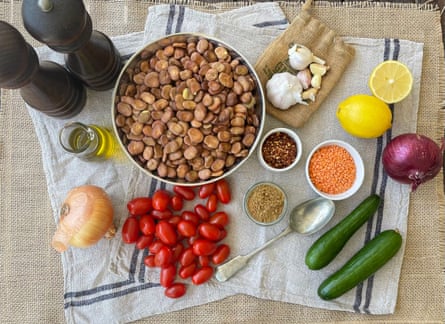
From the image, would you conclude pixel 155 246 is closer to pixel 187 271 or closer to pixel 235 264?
pixel 187 271

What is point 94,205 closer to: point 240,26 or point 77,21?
point 77,21

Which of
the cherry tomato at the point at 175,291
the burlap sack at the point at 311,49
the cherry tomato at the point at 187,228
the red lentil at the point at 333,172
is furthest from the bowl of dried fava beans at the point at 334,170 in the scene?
the cherry tomato at the point at 175,291

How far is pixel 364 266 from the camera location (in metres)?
1.20

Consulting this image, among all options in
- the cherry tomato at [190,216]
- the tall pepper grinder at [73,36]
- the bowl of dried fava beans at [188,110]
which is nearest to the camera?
the tall pepper grinder at [73,36]

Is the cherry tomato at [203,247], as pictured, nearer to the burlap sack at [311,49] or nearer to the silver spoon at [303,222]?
the silver spoon at [303,222]

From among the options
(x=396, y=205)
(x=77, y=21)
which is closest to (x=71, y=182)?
(x=77, y=21)

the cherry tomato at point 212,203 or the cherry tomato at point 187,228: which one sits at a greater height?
the cherry tomato at point 212,203

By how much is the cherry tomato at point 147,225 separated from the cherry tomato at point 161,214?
0.04 feet

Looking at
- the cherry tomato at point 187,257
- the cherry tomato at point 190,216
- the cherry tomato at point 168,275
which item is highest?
the cherry tomato at point 190,216

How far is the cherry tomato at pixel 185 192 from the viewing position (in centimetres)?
123

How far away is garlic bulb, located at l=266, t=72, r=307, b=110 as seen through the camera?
47.4 inches

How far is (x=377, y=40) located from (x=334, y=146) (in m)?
0.32

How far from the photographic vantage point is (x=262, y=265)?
125 centimetres

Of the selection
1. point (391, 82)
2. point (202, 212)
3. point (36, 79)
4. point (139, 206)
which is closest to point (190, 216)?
point (202, 212)
